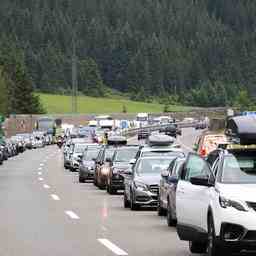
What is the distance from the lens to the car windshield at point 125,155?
3331 centimetres

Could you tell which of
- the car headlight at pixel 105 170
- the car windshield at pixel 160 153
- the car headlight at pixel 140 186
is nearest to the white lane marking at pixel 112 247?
the car headlight at pixel 140 186

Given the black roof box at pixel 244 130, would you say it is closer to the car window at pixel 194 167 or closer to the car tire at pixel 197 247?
the car window at pixel 194 167

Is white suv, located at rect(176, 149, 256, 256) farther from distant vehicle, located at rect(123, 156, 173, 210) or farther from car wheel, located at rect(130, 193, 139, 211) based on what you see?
car wheel, located at rect(130, 193, 139, 211)

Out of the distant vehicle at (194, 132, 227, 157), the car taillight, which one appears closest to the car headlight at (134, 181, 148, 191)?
the car taillight

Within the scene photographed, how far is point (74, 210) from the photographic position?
81.3 feet

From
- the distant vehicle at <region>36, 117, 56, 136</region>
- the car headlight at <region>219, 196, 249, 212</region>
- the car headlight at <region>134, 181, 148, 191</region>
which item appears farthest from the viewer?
the distant vehicle at <region>36, 117, 56, 136</region>

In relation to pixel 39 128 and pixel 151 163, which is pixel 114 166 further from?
pixel 39 128

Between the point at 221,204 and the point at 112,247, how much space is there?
3.57m

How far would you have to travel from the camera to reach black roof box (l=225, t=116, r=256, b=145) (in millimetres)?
14234

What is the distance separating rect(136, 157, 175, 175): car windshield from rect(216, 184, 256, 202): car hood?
39.6 feet

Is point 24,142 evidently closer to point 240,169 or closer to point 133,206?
point 133,206

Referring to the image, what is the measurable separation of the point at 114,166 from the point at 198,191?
59.0ft

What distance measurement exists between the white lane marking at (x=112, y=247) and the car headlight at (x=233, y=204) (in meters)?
2.57

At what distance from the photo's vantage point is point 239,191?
12672 mm
